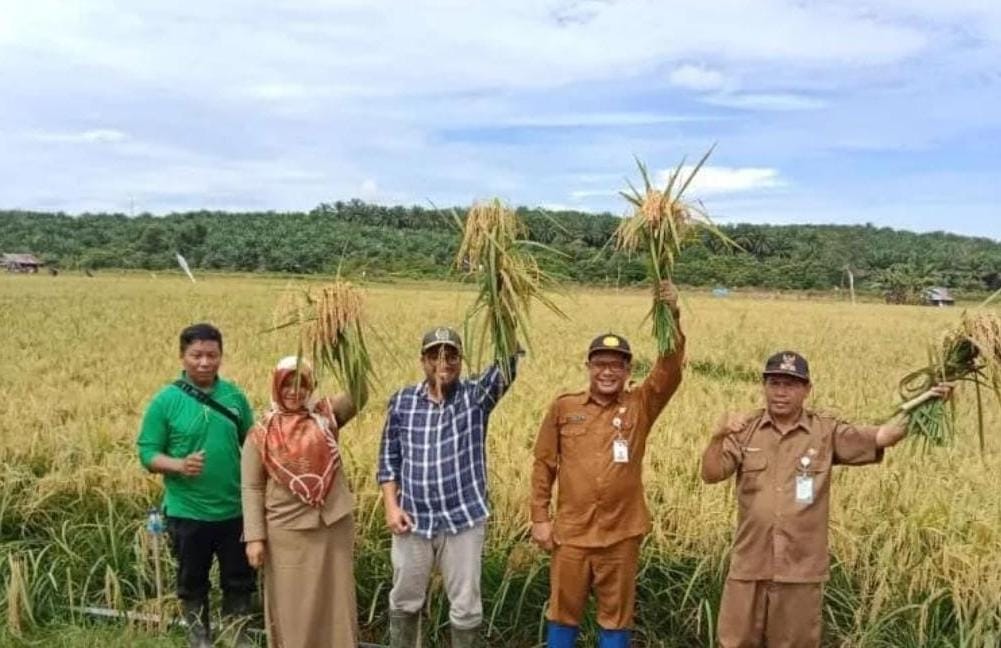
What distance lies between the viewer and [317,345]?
4.55 m

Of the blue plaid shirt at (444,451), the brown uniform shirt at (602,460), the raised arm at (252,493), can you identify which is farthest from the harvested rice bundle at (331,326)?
the brown uniform shirt at (602,460)

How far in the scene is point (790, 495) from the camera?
13.6 ft

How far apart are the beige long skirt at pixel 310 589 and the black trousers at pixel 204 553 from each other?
40 cm

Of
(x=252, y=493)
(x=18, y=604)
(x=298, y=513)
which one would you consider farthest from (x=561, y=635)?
(x=18, y=604)

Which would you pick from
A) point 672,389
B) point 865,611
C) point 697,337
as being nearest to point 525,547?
point 672,389

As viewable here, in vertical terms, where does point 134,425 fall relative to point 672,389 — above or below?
below

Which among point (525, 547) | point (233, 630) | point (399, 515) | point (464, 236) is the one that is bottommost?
point (233, 630)

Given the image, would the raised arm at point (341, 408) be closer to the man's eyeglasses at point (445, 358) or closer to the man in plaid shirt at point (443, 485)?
the man in plaid shirt at point (443, 485)

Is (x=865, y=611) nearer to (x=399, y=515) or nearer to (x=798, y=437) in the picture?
(x=798, y=437)

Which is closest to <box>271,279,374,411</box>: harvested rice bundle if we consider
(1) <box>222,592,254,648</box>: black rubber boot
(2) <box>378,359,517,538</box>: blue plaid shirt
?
(2) <box>378,359,517,538</box>: blue plaid shirt

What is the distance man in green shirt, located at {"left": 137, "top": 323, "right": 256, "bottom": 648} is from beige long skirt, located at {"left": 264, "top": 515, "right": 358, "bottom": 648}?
0.44 meters

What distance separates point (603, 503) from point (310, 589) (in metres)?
1.45

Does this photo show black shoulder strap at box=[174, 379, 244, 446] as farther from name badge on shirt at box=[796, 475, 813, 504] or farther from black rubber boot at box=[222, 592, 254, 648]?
name badge on shirt at box=[796, 475, 813, 504]

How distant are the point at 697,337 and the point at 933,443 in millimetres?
16862
